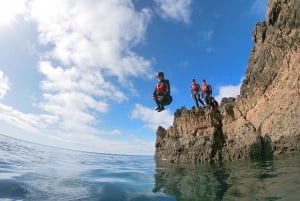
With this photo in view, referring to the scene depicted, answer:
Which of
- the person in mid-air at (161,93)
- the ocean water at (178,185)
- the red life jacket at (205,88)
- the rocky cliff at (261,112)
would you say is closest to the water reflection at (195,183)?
the ocean water at (178,185)

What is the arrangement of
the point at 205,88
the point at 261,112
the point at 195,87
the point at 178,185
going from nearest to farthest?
the point at 178,185 < the point at 261,112 < the point at 205,88 < the point at 195,87

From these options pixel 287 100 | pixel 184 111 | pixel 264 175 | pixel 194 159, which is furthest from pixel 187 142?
pixel 264 175

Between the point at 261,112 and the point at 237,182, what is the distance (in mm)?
→ 8278

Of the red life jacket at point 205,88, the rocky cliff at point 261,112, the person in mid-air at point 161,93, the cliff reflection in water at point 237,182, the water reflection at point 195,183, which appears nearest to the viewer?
the cliff reflection in water at point 237,182

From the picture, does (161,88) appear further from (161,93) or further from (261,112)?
(261,112)

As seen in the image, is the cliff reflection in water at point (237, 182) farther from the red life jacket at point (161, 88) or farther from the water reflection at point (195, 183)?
the red life jacket at point (161, 88)

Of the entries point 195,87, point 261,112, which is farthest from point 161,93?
point 195,87

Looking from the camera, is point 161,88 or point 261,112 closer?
point 161,88

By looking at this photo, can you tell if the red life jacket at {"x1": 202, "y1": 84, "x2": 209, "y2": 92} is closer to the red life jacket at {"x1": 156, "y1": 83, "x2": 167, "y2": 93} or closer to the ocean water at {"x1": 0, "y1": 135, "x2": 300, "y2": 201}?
the red life jacket at {"x1": 156, "y1": 83, "x2": 167, "y2": 93}

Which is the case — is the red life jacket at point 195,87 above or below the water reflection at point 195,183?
above

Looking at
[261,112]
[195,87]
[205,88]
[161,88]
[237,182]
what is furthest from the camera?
[195,87]

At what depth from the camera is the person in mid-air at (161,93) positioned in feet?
60.6

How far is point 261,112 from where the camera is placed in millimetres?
19891

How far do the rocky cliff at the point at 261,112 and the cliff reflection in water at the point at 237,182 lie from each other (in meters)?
1.65
